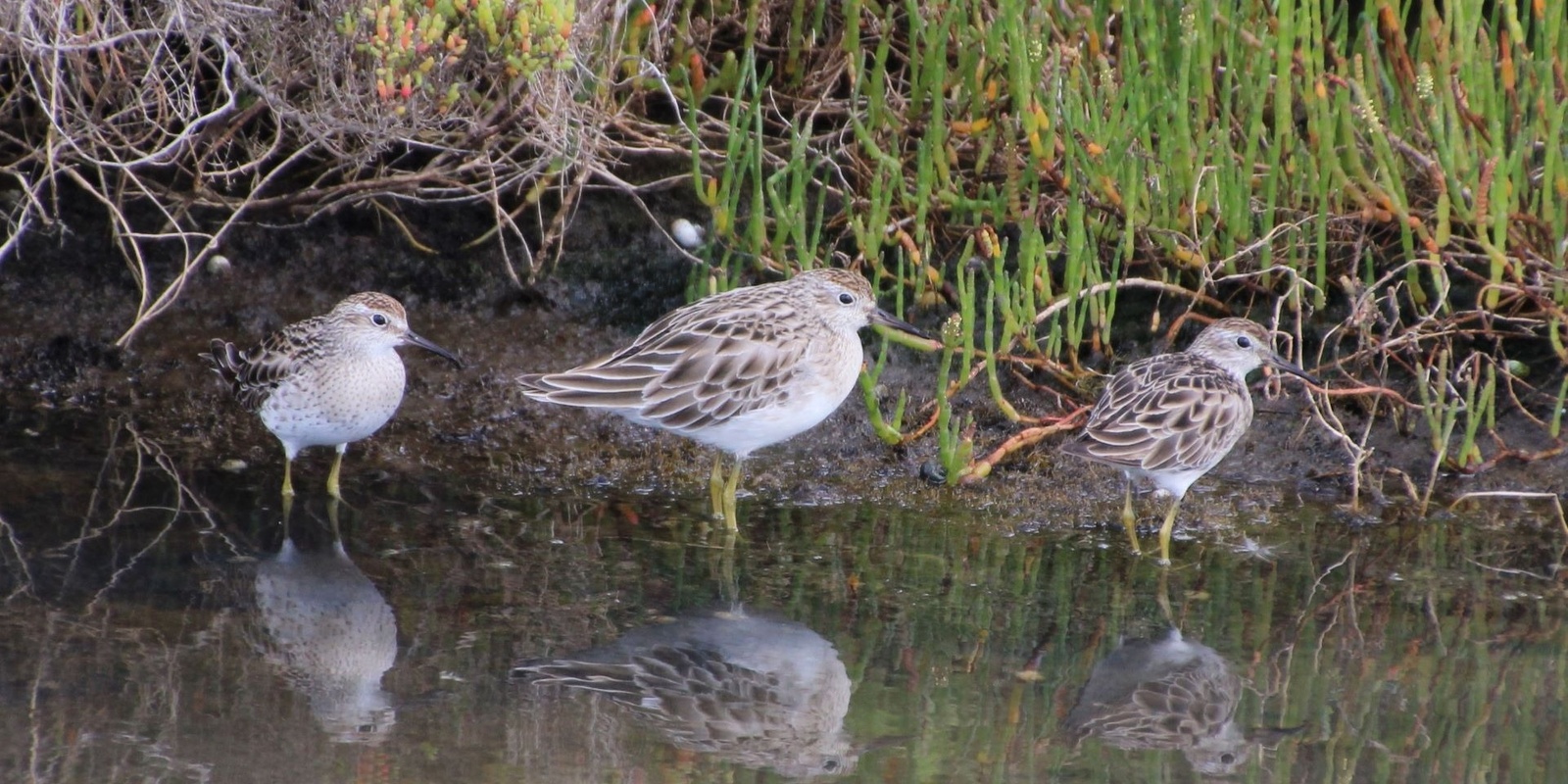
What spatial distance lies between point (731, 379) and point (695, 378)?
5.4 inches

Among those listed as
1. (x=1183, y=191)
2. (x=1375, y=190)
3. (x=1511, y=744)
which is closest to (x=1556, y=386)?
(x=1375, y=190)

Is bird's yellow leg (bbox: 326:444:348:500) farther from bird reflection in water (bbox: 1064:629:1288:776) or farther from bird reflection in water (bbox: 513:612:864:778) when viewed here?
bird reflection in water (bbox: 1064:629:1288:776)

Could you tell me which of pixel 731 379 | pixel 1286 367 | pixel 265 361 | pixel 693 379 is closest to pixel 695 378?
pixel 693 379

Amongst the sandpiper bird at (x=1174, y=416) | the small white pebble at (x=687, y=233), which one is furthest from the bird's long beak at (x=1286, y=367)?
the small white pebble at (x=687, y=233)

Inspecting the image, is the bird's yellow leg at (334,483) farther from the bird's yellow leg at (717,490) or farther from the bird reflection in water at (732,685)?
the bird reflection in water at (732,685)

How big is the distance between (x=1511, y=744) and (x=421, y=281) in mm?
5185

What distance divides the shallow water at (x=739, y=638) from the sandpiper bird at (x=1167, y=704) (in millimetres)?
11

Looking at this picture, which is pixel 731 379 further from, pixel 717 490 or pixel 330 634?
pixel 330 634

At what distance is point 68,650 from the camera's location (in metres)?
4.51

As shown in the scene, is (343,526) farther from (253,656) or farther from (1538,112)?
(1538,112)

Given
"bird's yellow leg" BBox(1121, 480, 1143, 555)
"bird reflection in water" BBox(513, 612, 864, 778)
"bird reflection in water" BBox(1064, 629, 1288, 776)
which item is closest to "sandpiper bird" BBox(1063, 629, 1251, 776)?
"bird reflection in water" BBox(1064, 629, 1288, 776)

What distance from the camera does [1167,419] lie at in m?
5.82

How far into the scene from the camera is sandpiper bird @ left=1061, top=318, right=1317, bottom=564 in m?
5.79

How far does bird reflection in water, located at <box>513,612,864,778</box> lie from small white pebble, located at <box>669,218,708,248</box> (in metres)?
2.83
